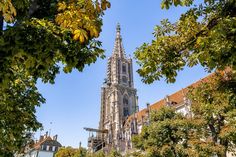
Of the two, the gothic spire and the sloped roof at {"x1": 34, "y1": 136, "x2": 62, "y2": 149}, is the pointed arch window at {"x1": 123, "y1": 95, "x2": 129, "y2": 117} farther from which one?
the sloped roof at {"x1": 34, "y1": 136, "x2": 62, "y2": 149}

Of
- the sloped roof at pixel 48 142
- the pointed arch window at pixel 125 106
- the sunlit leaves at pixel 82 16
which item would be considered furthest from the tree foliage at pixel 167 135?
the pointed arch window at pixel 125 106

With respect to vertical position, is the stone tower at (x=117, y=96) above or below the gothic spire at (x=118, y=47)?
below

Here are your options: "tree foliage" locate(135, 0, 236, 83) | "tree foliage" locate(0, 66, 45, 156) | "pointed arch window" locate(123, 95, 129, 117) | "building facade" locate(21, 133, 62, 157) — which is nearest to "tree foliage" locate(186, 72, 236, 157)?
"tree foliage" locate(135, 0, 236, 83)

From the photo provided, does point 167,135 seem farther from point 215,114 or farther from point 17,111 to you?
point 17,111

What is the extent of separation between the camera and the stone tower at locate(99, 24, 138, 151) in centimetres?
7475

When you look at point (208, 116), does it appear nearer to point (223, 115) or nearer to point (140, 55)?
point (223, 115)

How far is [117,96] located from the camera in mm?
79312

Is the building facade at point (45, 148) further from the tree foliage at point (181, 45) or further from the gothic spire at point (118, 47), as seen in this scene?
the tree foliage at point (181, 45)

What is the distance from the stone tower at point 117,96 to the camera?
245 feet

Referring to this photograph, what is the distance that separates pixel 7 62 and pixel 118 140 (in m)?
59.3

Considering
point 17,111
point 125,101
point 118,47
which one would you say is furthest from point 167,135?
point 118,47

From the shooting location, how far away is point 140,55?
789 cm

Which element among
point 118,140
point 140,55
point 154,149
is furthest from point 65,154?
point 140,55

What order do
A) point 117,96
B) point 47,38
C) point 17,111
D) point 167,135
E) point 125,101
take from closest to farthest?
point 47,38 < point 17,111 < point 167,135 < point 117,96 < point 125,101
